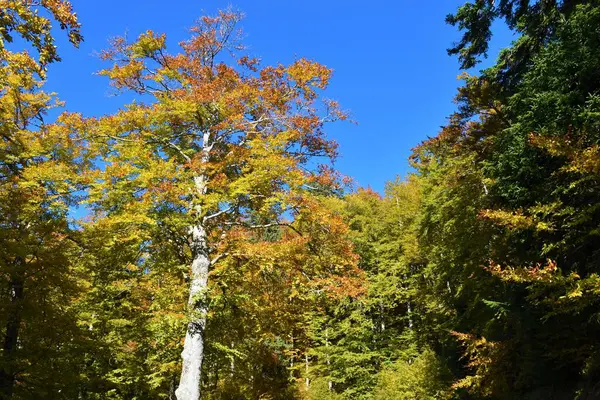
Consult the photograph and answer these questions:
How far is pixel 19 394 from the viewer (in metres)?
Result: 8.11

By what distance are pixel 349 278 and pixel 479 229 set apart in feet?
20.1

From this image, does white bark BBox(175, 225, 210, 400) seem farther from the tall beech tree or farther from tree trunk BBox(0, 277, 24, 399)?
tree trunk BBox(0, 277, 24, 399)

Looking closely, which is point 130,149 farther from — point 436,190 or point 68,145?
point 436,190

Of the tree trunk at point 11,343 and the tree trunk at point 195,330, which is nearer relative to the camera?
the tree trunk at point 11,343

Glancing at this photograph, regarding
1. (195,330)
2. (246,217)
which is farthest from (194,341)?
(246,217)

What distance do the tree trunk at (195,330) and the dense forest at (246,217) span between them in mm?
47

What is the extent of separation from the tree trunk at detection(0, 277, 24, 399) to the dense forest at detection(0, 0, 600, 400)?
0.05 m

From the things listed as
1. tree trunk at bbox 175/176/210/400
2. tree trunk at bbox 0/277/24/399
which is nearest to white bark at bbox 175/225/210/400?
tree trunk at bbox 175/176/210/400

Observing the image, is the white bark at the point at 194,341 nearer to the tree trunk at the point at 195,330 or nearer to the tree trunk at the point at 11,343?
the tree trunk at the point at 195,330

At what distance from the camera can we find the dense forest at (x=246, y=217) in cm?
757

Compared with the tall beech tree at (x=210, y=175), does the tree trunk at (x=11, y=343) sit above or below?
below

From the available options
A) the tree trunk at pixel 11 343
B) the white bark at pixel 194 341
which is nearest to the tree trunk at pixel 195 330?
the white bark at pixel 194 341

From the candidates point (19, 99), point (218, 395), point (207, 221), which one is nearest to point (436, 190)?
point (207, 221)

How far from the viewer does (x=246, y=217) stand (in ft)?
35.2
